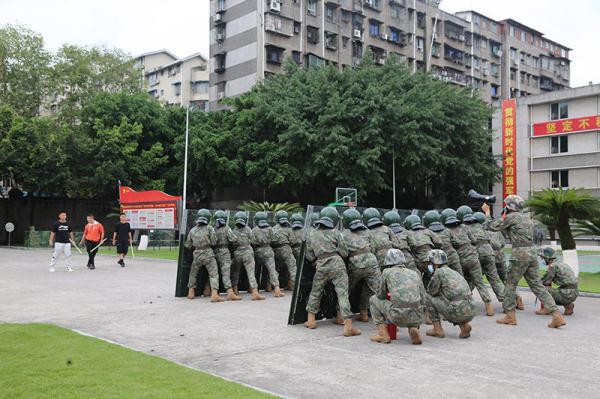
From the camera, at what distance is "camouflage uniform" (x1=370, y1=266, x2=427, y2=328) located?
791 cm

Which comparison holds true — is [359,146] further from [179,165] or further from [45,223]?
[45,223]

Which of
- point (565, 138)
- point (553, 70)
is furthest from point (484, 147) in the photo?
point (553, 70)

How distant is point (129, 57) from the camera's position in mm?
50375

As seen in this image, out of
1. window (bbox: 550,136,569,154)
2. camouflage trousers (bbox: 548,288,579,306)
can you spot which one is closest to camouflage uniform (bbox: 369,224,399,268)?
camouflage trousers (bbox: 548,288,579,306)

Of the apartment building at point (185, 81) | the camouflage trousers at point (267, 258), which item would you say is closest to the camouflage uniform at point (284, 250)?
the camouflage trousers at point (267, 258)

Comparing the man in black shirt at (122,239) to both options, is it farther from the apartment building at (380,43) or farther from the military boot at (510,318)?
the apartment building at (380,43)

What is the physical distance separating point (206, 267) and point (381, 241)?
4244 mm

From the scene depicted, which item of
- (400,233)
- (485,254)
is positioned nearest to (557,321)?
(485,254)

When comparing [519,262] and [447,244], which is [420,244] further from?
[519,262]

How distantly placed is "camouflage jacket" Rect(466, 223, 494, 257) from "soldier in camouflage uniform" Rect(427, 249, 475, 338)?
3.06 m

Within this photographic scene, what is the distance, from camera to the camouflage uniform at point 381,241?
9844 millimetres

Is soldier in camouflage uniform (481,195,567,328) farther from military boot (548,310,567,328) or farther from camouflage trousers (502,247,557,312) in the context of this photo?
military boot (548,310,567,328)

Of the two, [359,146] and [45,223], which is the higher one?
[359,146]

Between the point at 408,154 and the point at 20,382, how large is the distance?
94.6 ft
